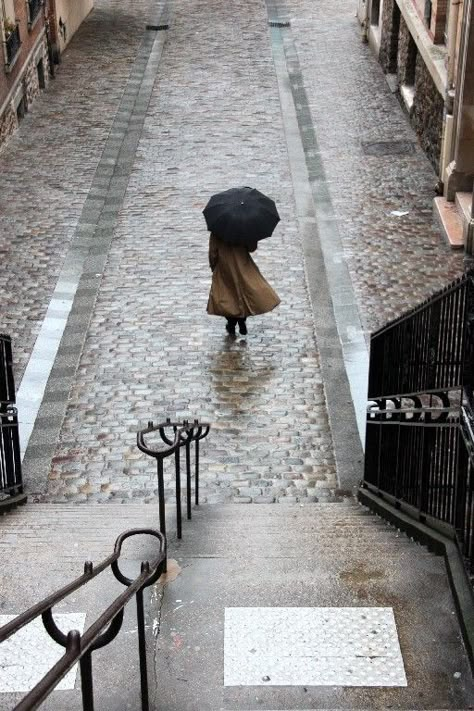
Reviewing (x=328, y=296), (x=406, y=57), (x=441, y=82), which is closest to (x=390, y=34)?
(x=406, y=57)

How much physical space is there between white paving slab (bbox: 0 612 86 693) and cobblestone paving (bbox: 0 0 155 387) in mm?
6340

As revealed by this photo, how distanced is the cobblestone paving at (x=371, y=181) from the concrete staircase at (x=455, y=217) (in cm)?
14

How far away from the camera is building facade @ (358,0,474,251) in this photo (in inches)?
581

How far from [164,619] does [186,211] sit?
11.2 metres

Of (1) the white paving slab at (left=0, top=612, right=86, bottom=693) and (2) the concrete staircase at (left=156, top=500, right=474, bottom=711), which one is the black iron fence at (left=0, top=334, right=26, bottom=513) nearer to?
(2) the concrete staircase at (left=156, top=500, right=474, bottom=711)

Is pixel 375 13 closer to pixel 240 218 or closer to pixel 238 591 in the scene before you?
pixel 240 218

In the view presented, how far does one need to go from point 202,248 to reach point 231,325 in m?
2.77

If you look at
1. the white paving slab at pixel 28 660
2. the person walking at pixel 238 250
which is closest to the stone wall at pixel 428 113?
the person walking at pixel 238 250

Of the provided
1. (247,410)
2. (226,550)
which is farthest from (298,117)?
(226,550)

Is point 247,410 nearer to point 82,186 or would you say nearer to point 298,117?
point 82,186

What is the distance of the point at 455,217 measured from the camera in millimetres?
14992

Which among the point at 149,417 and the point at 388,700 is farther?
the point at 149,417

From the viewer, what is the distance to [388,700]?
4.45m

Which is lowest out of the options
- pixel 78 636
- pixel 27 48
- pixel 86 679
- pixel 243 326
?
pixel 243 326
